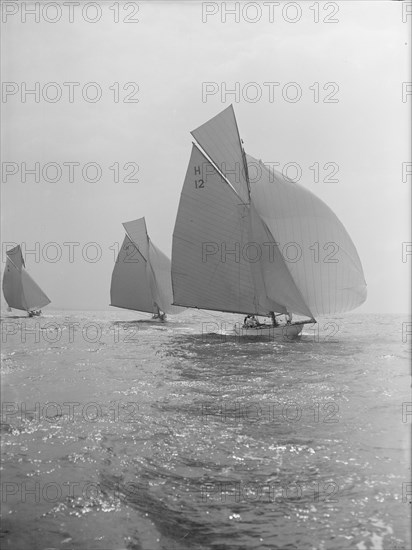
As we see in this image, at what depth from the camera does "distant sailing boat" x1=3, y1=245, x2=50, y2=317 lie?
7400cm

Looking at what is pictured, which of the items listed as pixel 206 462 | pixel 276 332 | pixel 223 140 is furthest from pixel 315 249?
pixel 206 462

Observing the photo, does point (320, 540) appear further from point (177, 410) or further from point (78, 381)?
point (78, 381)

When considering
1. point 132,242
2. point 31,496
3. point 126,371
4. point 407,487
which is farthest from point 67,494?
point 132,242

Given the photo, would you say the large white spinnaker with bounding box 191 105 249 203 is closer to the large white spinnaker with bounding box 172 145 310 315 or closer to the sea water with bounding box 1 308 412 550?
the large white spinnaker with bounding box 172 145 310 315

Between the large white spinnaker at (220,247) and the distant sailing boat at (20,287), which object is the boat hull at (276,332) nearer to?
the large white spinnaker at (220,247)

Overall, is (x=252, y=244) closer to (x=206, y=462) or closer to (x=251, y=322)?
(x=251, y=322)

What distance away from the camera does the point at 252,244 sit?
33.2 meters

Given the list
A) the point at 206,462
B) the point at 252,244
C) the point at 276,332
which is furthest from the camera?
the point at 276,332

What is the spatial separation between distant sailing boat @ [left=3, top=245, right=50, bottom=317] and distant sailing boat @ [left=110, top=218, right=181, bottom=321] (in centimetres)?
2108

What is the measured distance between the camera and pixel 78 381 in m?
16.9

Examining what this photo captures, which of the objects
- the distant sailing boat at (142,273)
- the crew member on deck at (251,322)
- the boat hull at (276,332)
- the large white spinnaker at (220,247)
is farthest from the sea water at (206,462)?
the distant sailing boat at (142,273)

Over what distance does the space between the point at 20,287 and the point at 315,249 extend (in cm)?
5250

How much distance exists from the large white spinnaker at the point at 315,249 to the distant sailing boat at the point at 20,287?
50030 millimetres

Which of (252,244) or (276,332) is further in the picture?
(276,332)
